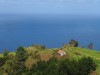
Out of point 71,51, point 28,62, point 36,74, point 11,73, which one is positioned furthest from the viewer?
point 71,51

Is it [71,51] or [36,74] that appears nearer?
[36,74]

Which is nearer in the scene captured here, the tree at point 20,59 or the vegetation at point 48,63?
the vegetation at point 48,63

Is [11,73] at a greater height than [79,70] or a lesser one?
lesser

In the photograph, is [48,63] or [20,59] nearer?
[48,63]

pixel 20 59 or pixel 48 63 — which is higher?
pixel 48 63

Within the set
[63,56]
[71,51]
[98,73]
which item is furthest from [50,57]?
[98,73]

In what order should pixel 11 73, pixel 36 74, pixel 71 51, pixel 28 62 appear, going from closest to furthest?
1. pixel 36 74
2. pixel 11 73
3. pixel 28 62
4. pixel 71 51

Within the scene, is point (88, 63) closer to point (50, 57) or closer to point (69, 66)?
point (69, 66)

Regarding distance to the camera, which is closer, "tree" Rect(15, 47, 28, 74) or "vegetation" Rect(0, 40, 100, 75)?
"vegetation" Rect(0, 40, 100, 75)

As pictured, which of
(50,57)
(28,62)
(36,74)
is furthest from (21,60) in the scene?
(36,74)
